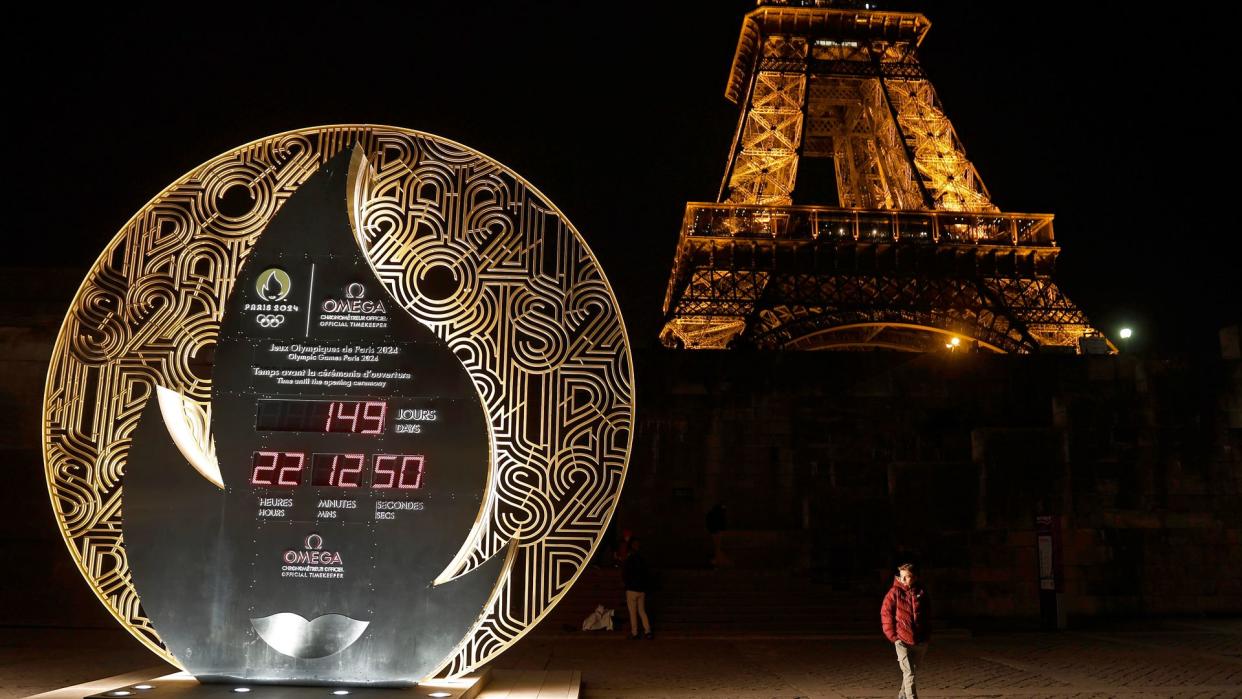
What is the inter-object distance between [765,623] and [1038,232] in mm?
21755

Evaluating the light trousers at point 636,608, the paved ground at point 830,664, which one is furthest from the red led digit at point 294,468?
the light trousers at point 636,608

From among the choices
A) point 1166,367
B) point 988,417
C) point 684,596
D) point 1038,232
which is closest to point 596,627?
point 684,596

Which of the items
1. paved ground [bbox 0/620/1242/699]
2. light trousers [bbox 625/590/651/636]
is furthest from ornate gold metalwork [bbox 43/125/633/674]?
light trousers [bbox 625/590/651/636]

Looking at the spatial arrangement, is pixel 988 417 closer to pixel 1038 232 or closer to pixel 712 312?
pixel 712 312

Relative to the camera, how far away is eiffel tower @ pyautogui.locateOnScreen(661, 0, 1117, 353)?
28328mm

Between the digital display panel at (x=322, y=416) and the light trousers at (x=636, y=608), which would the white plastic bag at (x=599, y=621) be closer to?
the light trousers at (x=636, y=608)

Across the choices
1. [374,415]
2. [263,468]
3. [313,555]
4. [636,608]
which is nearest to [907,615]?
[374,415]

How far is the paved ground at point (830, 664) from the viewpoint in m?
9.19

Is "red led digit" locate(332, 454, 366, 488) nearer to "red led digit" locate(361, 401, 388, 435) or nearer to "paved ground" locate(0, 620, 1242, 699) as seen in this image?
"red led digit" locate(361, 401, 388, 435)

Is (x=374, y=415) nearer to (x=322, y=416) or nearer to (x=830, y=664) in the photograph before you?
(x=322, y=416)

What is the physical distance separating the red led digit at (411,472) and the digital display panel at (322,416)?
1.20ft

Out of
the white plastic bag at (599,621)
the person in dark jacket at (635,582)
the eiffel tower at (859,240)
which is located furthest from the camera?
the eiffel tower at (859,240)

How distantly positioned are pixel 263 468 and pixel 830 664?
744 centimetres

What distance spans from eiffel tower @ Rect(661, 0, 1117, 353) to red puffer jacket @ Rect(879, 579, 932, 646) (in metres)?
16.6
